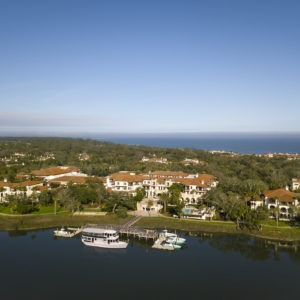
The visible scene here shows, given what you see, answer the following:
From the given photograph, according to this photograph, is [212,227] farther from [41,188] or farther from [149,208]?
[41,188]

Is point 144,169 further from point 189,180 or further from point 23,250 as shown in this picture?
point 23,250

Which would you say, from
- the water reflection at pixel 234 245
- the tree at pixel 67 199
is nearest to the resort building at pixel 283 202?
the water reflection at pixel 234 245

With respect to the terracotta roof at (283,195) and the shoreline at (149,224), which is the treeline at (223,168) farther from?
the shoreline at (149,224)

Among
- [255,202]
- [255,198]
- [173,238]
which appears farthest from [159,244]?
[255,198]

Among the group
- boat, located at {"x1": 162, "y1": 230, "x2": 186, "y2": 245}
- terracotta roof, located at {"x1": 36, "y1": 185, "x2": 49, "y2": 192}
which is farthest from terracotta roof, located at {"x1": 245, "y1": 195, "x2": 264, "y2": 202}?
terracotta roof, located at {"x1": 36, "y1": 185, "x2": 49, "y2": 192}

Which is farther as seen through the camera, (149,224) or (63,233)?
(149,224)

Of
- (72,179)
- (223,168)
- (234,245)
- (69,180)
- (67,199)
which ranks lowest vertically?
(234,245)

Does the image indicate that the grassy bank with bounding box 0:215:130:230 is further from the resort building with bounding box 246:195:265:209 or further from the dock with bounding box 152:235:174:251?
the resort building with bounding box 246:195:265:209
